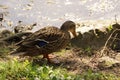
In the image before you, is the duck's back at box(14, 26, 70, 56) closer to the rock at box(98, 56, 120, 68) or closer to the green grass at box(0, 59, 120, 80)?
the green grass at box(0, 59, 120, 80)

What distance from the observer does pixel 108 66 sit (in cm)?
660

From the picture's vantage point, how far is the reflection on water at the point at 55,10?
1043 centimetres

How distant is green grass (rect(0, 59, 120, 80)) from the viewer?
18.2 feet

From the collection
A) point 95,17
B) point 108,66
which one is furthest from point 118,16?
point 108,66

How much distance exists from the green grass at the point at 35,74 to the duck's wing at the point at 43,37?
0.62 metres

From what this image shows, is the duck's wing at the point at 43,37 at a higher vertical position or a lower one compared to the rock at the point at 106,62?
higher

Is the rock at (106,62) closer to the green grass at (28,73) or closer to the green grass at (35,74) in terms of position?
the green grass at (35,74)

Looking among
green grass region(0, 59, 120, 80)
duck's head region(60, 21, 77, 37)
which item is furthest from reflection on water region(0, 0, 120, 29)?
green grass region(0, 59, 120, 80)

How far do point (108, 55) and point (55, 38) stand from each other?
3.49 ft

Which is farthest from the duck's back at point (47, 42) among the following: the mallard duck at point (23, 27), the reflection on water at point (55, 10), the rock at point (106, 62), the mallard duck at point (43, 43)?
the reflection on water at point (55, 10)

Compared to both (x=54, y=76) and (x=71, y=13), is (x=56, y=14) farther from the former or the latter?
(x=54, y=76)

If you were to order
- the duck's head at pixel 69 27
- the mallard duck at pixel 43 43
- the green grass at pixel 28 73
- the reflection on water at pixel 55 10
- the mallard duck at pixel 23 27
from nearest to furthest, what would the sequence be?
the green grass at pixel 28 73 → the mallard duck at pixel 43 43 → the duck's head at pixel 69 27 → the mallard duck at pixel 23 27 → the reflection on water at pixel 55 10

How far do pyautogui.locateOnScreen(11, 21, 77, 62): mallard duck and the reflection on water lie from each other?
126 inches

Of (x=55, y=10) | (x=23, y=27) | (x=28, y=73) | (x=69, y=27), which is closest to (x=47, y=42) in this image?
(x=69, y=27)
